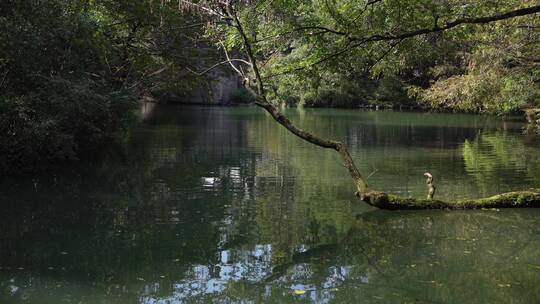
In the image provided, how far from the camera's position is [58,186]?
13.5 metres

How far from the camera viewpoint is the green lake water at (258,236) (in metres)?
6.84

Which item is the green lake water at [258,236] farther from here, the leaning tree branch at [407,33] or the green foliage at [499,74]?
the green foliage at [499,74]

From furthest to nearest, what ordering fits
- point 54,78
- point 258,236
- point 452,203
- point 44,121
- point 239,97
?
1. point 239,97
2. point 54,78
3. point 44,121
4. point 452,203
5. point 258,236

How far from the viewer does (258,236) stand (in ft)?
30.6

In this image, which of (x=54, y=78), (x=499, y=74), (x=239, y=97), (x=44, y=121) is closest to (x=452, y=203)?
(x=44, y=121)

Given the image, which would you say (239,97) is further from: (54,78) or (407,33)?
(407,33)

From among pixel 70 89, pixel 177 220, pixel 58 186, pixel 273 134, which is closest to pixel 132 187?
pixel 58 186

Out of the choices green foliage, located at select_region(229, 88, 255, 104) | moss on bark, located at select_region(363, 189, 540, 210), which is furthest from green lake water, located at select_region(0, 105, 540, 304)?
green foliage, located at select_region(229, 88, 255, 104)

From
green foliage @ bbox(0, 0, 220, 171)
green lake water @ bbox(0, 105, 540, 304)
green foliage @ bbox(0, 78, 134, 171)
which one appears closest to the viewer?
green lake water @ bbox(0, 105, 540, 304)

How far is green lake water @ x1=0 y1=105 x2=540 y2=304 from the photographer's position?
22.4 feet

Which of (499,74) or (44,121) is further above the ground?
(499,74)

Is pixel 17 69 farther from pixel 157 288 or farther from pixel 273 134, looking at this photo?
pixel 273 134

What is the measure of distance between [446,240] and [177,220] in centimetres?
444

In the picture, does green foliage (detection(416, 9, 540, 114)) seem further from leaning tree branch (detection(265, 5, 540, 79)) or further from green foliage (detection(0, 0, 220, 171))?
green foliage (detection(0, 0, 220, 171))
